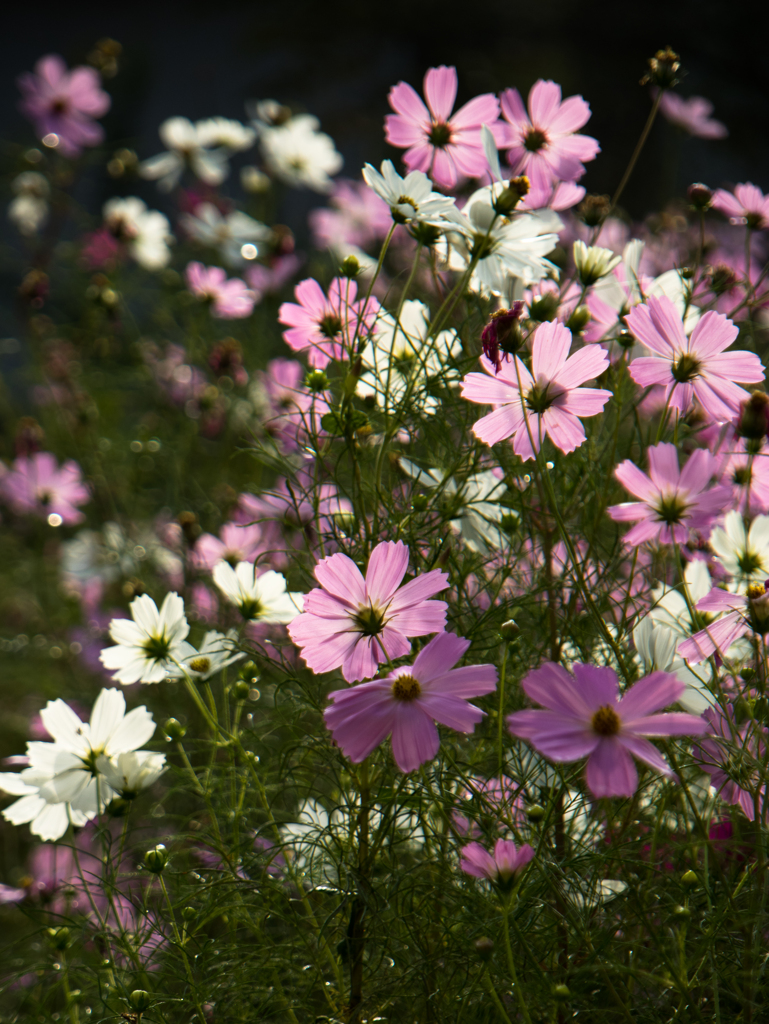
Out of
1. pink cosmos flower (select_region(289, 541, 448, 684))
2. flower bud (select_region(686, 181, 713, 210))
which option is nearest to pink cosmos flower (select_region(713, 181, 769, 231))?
flower bud (select_region(686, 181, 713, 210))

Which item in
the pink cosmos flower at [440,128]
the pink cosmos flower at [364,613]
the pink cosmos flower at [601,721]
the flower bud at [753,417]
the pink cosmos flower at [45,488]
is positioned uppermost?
the pink cosmos flower at [45,488]

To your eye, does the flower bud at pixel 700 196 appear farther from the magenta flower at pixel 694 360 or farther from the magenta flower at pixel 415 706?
the magenta flower at pixel 415 706

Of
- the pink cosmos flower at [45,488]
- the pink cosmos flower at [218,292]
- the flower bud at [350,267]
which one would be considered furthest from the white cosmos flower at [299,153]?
the flower bud at [350,267]

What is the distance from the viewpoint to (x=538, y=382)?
409 mm

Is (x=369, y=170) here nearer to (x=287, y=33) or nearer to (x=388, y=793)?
(x=388, y=793)

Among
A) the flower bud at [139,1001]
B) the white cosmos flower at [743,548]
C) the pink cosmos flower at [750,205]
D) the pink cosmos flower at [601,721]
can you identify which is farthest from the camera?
the pink cosmos flower at [750,205]

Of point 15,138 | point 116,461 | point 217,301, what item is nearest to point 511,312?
point 217,301

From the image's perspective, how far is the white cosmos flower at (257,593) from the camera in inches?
19.7

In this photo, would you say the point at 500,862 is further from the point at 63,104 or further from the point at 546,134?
the point at 63,104

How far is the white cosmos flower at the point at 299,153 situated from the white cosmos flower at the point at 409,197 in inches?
32.1

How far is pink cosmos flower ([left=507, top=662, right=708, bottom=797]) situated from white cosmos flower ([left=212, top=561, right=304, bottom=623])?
0.74 ft

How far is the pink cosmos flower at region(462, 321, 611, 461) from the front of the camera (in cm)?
40

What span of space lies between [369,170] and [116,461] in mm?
864

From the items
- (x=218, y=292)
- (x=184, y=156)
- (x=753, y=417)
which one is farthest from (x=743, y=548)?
(x=184, y=156)
